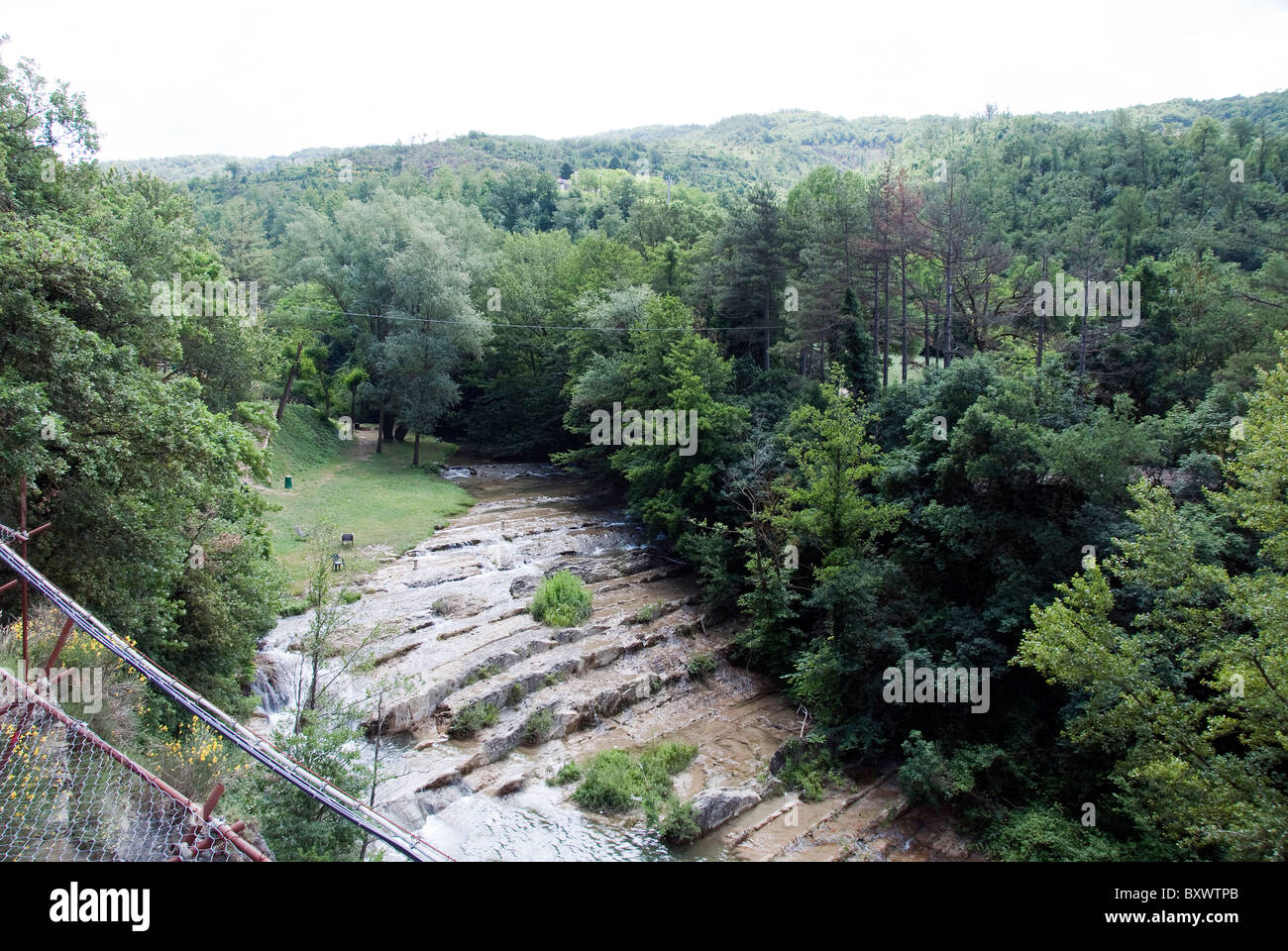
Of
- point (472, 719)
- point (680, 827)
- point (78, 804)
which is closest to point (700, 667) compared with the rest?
point (472, 719)

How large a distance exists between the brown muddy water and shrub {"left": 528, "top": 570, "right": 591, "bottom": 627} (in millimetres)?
524

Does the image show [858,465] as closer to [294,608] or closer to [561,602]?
[561,602]

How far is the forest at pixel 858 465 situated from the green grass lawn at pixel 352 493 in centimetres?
337

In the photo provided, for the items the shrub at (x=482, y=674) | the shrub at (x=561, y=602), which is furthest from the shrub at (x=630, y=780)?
the shrub at (x=561, y=602)

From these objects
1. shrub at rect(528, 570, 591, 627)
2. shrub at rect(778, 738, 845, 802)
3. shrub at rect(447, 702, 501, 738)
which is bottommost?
shrub at rect(778, 738, 845, 802)

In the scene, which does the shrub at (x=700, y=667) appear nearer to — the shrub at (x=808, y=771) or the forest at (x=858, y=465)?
the forest at (x=858, y=465)

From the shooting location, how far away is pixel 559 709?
70.5 feet

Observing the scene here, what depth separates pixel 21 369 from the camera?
1466cm

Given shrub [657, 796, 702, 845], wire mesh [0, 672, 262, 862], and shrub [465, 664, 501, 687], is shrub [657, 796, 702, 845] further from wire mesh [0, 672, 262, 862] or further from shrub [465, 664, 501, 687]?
wire mesh [0, 672, 262, 862]

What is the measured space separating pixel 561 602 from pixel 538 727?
6.72 m

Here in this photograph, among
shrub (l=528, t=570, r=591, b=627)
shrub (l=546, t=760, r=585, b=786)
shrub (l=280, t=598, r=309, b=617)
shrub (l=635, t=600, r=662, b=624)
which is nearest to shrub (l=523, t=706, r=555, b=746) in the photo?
shrub (l=546, t=760, r=585, b=786)

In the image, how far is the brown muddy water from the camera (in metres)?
17.1

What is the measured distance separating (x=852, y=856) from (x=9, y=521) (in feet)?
60.0

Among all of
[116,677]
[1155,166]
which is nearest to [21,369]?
[116,677]
